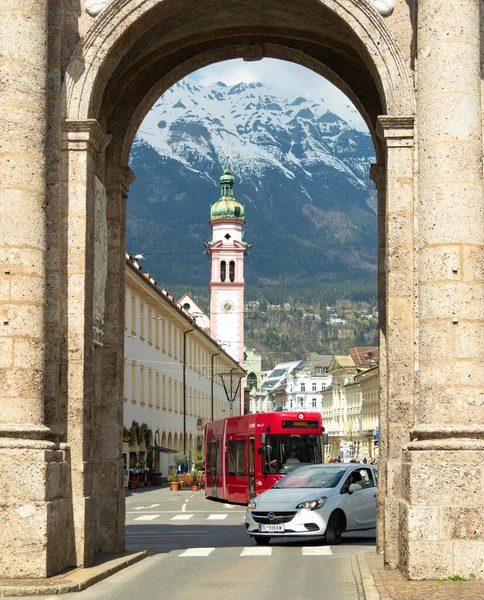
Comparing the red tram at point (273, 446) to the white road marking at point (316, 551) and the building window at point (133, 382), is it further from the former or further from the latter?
the building window at point (133, 382)

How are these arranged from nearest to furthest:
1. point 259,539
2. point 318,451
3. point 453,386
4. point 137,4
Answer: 1. point 453,386
2. point 137,4
3. point 259,539
4. point 318,451

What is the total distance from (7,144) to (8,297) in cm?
188

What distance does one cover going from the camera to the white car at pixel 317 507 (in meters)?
21.3

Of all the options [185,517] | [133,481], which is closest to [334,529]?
Result: [185,517]

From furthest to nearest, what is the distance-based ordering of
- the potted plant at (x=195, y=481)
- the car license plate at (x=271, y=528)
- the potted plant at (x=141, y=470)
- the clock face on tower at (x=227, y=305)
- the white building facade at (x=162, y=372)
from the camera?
the clock face on tower at (x=227, y=305)
the potted plant at (x=141, y=470)
the white building facade at (x=162, y=372)
the potted plant at (x=195, y=481)
the car license plate at (x=271, y=528)

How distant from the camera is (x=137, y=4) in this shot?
16141 millimetres

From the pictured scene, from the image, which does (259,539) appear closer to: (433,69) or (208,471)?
(433,69)

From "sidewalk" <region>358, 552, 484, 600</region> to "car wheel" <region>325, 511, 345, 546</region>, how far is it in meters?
7.06

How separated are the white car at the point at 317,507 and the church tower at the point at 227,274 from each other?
10199 cm

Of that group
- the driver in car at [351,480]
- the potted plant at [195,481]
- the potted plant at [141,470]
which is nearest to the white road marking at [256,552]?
the driver in car at [351,480]

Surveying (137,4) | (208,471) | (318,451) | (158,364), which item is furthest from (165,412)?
(137,4)

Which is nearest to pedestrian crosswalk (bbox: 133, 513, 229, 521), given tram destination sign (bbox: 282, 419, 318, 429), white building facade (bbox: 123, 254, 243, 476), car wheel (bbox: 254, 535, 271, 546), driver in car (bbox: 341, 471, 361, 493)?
tram destination sign (bbox: 282, 419, 318, 429)

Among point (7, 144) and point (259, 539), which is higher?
point (7, 144)

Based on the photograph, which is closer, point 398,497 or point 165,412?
point 398,497
